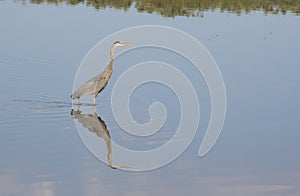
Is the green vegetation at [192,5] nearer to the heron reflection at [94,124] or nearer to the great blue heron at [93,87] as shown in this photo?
the great blue heron at [93,87]

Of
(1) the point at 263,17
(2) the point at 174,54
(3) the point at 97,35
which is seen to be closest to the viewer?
(2) the point at 174,54

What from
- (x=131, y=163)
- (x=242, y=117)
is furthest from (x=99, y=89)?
(x=131, y=163)

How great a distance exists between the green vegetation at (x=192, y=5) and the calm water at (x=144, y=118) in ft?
16.0

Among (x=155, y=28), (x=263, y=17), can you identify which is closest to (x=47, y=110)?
(x=155, y=28)

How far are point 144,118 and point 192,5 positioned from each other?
1815 centimetres

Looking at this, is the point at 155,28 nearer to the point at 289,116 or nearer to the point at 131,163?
the point at 289,116

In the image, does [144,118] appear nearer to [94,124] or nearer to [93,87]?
[94,124]

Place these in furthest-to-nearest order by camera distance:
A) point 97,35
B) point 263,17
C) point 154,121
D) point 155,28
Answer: point 263,17, point 155,28, point 97,35, point 154,121

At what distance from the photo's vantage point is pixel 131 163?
9453mm

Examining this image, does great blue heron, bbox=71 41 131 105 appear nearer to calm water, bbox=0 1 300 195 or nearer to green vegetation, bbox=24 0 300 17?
calm water, bbox=0 1 300 195

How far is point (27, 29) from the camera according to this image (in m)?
20.2

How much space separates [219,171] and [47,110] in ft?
12.4

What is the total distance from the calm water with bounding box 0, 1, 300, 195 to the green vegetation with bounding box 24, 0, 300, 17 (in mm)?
Result: 4882

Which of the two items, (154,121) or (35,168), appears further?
(154,121)
